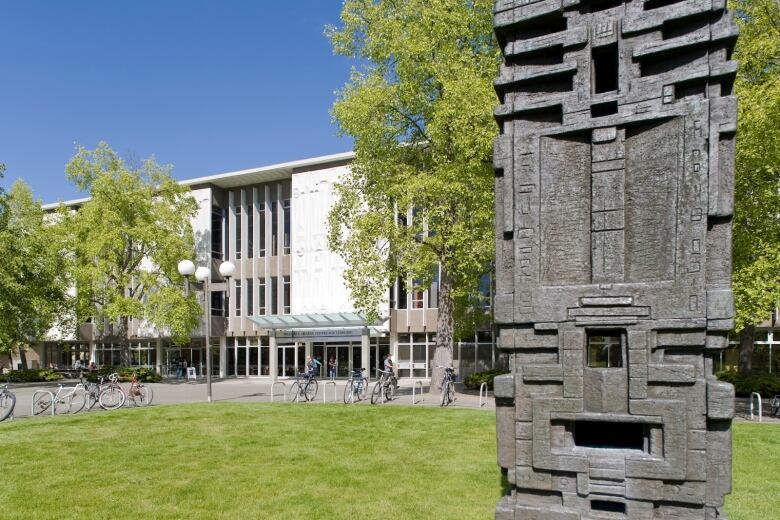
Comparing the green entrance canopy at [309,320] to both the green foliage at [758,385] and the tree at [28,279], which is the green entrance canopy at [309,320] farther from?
the green foliage at [758,385]

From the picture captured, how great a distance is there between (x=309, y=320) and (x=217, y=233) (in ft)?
33.3

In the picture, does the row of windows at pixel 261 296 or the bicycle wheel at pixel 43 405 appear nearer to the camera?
the bicycle wheel at pixel 43 405

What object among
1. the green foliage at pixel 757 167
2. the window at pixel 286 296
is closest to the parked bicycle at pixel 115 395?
the green foliage at pixel 757 167

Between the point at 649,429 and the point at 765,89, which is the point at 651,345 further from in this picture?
the point at 765,89

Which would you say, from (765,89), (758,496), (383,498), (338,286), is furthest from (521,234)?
(338,286)

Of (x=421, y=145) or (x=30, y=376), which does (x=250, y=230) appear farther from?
(x=421, y=145)

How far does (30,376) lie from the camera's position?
35594mm

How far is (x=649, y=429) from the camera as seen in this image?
4918 millimetres

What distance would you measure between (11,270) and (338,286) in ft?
52.8

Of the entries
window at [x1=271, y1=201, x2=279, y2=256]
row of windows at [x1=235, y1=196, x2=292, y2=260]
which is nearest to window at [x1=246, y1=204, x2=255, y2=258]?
row of windows at [x1=235, y1=196, x2=292, y2=260]

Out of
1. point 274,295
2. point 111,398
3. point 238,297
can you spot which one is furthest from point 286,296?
point 111,398

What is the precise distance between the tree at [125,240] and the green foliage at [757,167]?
2553cm

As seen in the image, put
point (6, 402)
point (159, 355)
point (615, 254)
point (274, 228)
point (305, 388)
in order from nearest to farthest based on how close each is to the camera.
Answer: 1. point (615, 254)
2. point (6, 402)
3. point (305, 388)
4. point (274, 228)
5. point (159, 355)

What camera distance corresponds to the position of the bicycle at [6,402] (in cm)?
1496
